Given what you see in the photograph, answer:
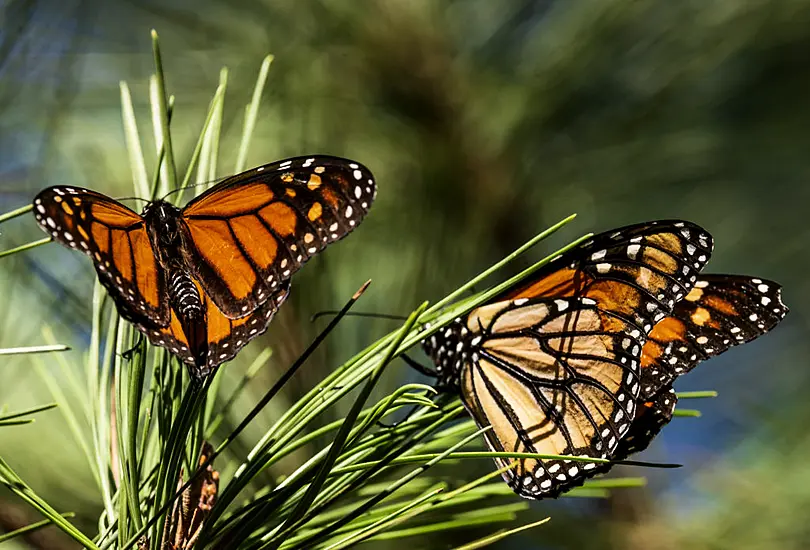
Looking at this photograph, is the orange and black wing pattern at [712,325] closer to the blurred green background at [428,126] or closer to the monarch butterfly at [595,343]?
the monarch butterfly at [595,343]

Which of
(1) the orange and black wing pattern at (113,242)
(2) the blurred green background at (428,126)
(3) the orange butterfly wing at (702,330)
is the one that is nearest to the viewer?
(1) the orange and black wing pattern at (113,242)

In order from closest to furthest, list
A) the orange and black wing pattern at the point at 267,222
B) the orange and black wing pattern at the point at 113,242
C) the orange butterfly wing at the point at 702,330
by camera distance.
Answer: the orange and black wing pattern at the point at 113,242 < the orange and black wing pattern at the point at 267,222 < the orange butterfly wing at the point at 702,330

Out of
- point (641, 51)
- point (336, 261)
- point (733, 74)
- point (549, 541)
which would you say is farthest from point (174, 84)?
point (549, 541)

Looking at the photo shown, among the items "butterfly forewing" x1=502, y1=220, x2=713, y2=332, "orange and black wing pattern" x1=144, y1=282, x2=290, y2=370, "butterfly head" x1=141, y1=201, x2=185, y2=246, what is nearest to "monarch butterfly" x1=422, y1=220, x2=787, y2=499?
"butterfly forewing" x1=502, y1=220, x2=713, y2=332

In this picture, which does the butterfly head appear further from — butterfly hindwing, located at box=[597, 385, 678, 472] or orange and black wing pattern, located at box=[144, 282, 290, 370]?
butterfly hindwing, located at box=[597, 385, 678, 472]

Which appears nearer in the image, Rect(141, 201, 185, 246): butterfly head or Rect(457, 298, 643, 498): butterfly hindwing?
Rect(141, 201, 185, 246): butterfly head

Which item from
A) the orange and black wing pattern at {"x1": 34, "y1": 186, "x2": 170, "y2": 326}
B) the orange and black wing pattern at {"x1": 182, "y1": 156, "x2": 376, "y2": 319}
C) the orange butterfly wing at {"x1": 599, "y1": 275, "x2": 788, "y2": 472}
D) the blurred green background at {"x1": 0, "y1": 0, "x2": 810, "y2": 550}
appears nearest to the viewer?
the orange and black wing pattern at {"x1": 34, "y1": 186, "x2": 170, "y2": 326}

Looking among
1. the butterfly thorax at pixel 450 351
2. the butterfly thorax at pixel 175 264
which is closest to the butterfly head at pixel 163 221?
the butterfly thorax at pixel 175 264

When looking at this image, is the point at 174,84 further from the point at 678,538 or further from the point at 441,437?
the point at 678,538
